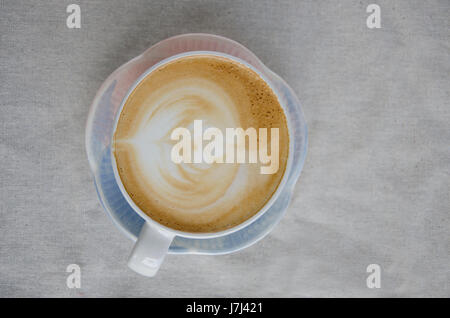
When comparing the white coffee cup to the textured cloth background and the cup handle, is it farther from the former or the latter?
the textured cloth background

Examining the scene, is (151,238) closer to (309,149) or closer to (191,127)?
(191,127)

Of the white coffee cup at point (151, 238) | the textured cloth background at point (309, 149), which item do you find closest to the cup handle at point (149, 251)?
the white coffee cup at point (151, 238)

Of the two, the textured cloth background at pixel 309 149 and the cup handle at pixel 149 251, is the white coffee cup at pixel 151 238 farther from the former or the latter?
the textured cloth background at pixel 309 149

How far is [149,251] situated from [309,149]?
1.06 feet

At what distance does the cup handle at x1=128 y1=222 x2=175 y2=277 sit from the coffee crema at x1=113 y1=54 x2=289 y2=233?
0.03 meters

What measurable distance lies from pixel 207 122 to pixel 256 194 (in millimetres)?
125

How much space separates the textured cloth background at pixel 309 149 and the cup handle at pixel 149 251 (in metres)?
0.15

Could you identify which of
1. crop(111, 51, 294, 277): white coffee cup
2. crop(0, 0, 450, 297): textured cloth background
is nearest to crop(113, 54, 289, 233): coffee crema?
crop(111, 51, 294, 277): white coffee cup

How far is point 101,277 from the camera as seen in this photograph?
2.19ft

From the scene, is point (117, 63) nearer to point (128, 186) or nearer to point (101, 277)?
point (128, 186)

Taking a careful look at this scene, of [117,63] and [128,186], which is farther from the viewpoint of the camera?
[117,63]

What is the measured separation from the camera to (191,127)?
0.55 m
